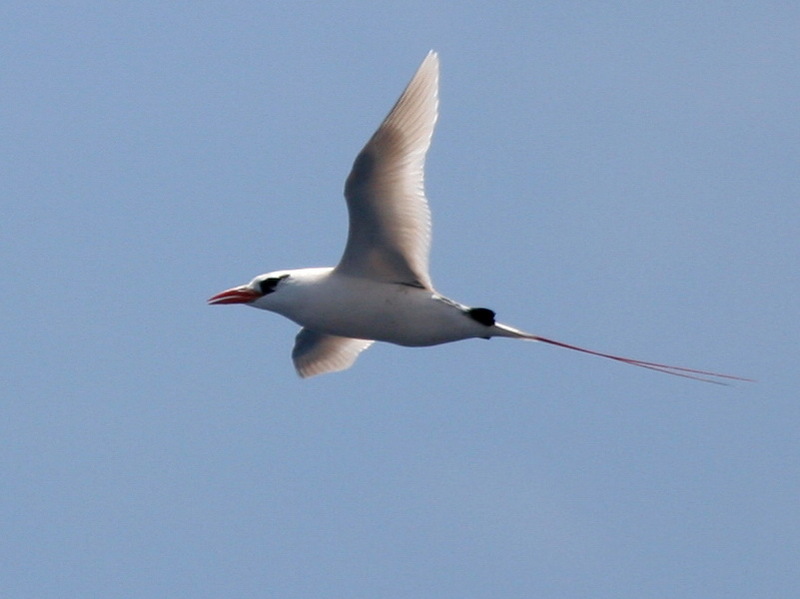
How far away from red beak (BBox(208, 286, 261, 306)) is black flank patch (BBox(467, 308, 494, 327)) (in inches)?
104

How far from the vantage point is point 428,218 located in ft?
56.0

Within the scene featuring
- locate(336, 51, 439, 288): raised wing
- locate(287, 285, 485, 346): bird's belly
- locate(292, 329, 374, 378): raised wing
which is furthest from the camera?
locate(292, 329, 374, 378): raised wing

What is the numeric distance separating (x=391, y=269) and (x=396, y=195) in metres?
0.87

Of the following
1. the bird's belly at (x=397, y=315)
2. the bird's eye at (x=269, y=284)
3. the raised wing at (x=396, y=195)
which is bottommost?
the bird's belly at (x=397, y=315)

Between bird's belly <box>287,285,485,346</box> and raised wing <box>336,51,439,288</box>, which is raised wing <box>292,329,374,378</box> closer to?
bird's belly <box>287,285,485,346</box>

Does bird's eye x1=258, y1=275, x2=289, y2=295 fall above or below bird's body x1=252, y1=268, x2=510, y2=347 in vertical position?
above

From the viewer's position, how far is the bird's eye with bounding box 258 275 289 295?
58.5ft

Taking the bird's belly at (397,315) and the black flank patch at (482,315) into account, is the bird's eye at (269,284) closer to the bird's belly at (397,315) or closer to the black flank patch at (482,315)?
the bird's belly at (397,315)

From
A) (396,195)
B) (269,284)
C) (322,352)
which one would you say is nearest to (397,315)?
(396,195)

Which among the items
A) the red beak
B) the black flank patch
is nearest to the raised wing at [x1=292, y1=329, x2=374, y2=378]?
the red beak

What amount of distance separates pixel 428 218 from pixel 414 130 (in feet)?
3.23

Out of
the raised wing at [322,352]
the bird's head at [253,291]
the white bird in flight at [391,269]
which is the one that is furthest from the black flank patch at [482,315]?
the raised wing at [322,352]

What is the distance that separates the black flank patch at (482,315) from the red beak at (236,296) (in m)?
2.65

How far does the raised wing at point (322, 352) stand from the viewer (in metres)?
20.2
